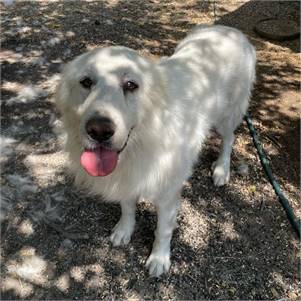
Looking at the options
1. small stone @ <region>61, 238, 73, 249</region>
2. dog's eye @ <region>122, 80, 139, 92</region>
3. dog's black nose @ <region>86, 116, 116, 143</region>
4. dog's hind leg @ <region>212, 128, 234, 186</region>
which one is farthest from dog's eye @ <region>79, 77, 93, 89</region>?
dog's hind leg @ <region>212, 128, 234, 186</region>

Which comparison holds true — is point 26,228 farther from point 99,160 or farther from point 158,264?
point 99,160

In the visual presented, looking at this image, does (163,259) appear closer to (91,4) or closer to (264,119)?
(264,119)

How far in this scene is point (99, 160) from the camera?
2773 millimetres

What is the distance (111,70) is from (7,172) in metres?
2.39

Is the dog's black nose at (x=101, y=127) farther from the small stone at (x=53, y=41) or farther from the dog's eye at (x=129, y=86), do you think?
the small stone at (x=53, y=41)

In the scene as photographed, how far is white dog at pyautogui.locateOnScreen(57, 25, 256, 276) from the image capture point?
271 centimetres

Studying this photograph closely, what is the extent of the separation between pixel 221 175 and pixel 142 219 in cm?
102

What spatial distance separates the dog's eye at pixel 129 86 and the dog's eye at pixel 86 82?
22cm

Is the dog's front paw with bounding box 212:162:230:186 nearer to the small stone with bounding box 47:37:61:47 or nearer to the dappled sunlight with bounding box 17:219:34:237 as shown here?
the dappled sunlight with bounding box 17:219:34:237

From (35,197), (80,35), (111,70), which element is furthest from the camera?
(80,35)

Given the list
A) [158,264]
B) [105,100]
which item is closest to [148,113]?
[105,100]

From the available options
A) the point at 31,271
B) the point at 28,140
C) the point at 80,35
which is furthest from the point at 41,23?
the point at 31,271

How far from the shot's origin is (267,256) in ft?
12.6

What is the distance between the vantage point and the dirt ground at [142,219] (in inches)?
144
